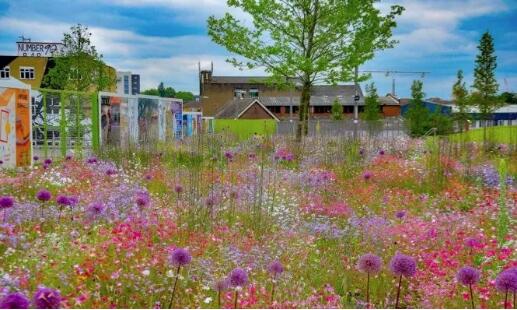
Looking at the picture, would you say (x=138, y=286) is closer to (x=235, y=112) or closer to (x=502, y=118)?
(x=235, y=112)

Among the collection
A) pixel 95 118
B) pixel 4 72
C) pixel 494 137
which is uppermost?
pixel 4 72

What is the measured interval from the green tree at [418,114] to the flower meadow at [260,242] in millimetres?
27603

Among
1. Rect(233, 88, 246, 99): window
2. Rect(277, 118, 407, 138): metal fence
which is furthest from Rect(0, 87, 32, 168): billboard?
Rect(233, 88, 246, 99): window

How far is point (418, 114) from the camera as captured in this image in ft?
138

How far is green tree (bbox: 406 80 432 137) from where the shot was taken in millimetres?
39219

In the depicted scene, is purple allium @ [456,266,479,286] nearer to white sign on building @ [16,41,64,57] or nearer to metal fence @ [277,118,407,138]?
metal fence @ [277,118,407,138]

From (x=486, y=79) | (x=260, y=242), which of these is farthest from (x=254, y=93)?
(x=260, y=242)

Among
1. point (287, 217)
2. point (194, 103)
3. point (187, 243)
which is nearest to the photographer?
point (187, 243)

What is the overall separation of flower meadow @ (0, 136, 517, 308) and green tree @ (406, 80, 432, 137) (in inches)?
1087

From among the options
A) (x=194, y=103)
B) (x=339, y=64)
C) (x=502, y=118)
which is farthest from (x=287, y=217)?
(x=194, y=103)

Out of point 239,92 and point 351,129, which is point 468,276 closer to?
point 351,129

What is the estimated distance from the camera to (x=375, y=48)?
2628 centimetres

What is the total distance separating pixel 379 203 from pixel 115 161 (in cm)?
664

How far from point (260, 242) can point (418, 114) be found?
124 feet
